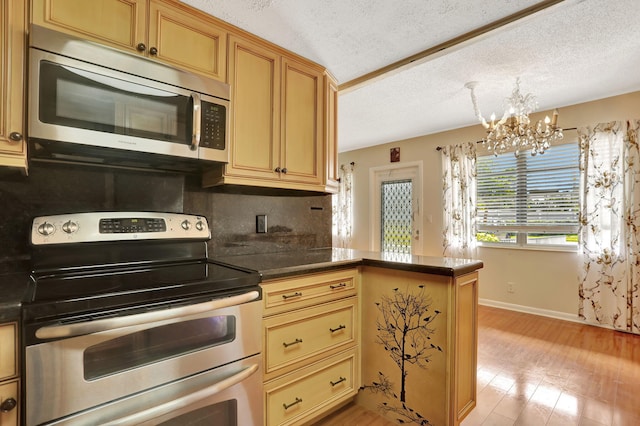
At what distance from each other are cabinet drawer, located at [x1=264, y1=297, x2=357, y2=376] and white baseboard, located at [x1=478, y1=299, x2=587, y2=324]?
3002 mm

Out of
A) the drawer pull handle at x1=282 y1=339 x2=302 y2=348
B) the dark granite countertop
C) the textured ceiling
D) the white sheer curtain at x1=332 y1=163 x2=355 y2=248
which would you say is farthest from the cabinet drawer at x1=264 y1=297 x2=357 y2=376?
the white sheer curtain at x1=332 y1=163 x2=355 y2=248

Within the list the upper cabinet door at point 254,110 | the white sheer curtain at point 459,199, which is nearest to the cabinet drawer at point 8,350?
the upper cabinet door at point 254,110

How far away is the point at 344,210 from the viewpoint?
5.86 meters

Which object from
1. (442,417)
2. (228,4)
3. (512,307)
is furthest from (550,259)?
(228,4)

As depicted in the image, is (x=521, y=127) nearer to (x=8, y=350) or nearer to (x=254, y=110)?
(x=254, y=110)

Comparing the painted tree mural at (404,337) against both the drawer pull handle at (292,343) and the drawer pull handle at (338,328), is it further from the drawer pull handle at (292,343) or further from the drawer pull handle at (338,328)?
the drawer pull handle at (292,343)

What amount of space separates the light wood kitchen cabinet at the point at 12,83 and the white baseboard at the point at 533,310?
4.62 meters

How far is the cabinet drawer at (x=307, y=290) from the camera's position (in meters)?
1.46

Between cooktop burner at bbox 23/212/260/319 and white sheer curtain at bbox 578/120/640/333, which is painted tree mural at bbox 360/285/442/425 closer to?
cooktop burner at bbox 23/212/260/319

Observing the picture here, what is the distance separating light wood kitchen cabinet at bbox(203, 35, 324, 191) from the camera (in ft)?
5.65

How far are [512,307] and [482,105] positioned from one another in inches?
97.2

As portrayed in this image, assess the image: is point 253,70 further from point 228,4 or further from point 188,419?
point 188,419

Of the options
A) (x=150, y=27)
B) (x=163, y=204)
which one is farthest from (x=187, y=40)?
(x=163, y=204)

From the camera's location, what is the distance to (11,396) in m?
0.88
